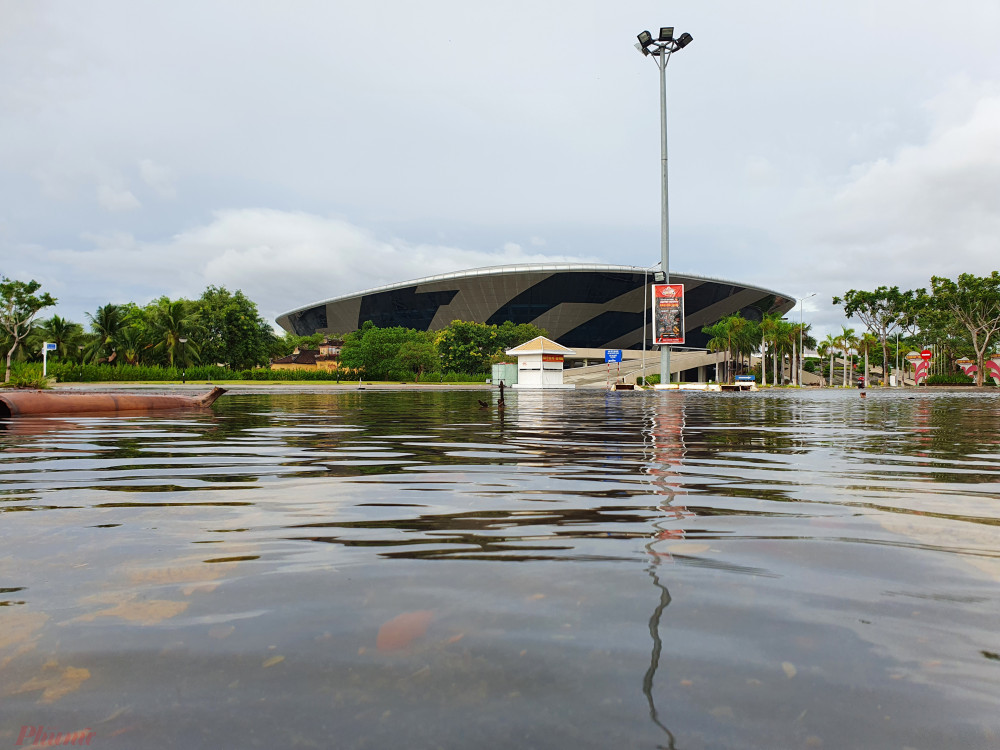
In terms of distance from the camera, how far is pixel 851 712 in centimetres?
144

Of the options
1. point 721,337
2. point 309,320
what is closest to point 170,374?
point 721,337

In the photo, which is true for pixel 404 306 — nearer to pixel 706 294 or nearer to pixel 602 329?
pixel 602 329

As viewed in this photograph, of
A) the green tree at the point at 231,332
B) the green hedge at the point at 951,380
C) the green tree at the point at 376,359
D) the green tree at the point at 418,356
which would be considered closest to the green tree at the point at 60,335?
the green tree at the point at 231,332

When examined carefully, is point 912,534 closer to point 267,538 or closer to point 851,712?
→ point 851,712

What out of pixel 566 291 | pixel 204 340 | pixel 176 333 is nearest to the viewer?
pixel 176 333

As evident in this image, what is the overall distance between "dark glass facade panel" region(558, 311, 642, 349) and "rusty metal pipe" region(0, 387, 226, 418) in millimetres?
87724

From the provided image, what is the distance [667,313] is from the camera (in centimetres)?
3606

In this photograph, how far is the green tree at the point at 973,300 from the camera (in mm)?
50906

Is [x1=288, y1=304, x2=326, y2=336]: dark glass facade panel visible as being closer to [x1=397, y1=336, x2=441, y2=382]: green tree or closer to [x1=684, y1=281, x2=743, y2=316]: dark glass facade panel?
[x1=397, y1=336, x2=441, y2=382]: green tree

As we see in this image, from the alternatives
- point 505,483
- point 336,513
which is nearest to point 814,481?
point 505,483

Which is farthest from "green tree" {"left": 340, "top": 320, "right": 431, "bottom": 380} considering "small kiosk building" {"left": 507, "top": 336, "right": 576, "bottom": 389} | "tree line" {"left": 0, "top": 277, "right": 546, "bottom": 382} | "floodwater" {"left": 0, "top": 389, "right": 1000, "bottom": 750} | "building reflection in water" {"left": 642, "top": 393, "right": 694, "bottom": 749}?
"floodwater" {"left": 0, "top": 389, "right": 1000, "bottom": 750}

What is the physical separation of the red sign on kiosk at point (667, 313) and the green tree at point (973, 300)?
30.2 meters

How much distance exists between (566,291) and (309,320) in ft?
181

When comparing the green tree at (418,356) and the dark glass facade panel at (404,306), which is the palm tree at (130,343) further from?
the dark glass facade panel at (404,306)
